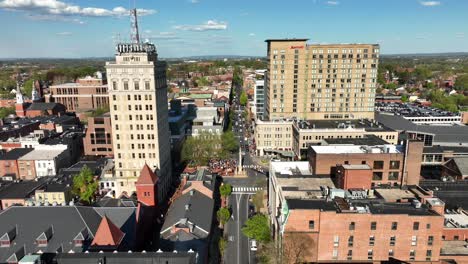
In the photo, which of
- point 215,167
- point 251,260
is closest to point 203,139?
point 215,167

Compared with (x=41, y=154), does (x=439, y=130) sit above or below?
above

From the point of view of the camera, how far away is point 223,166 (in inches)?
5472

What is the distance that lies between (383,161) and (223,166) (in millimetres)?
71887

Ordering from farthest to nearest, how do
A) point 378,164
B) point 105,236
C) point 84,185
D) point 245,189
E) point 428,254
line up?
point 245,189
point 84,185
point 378,164
point 428,254
point 105,236

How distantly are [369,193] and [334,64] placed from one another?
94892 mm

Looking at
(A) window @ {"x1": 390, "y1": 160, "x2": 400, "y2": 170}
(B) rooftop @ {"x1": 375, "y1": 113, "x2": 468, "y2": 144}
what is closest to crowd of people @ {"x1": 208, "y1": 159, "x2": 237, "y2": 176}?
(A) window @ {"x1": 390, "y1": 160, "x2": 400, "y2": 170}

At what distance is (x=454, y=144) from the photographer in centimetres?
13138

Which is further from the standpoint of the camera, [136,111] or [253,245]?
[136,111]

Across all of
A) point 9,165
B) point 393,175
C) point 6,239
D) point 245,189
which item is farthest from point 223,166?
point 6,239

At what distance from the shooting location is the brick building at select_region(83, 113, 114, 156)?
134000 millimetres

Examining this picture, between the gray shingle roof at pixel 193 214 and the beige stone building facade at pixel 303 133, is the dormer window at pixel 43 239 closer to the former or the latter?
the gray shingle roof at pixel 193 214

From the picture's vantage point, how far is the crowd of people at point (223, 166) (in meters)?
132

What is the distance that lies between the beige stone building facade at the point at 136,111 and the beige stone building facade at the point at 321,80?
65.6 metres

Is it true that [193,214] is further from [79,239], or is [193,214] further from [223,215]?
[79,239]
